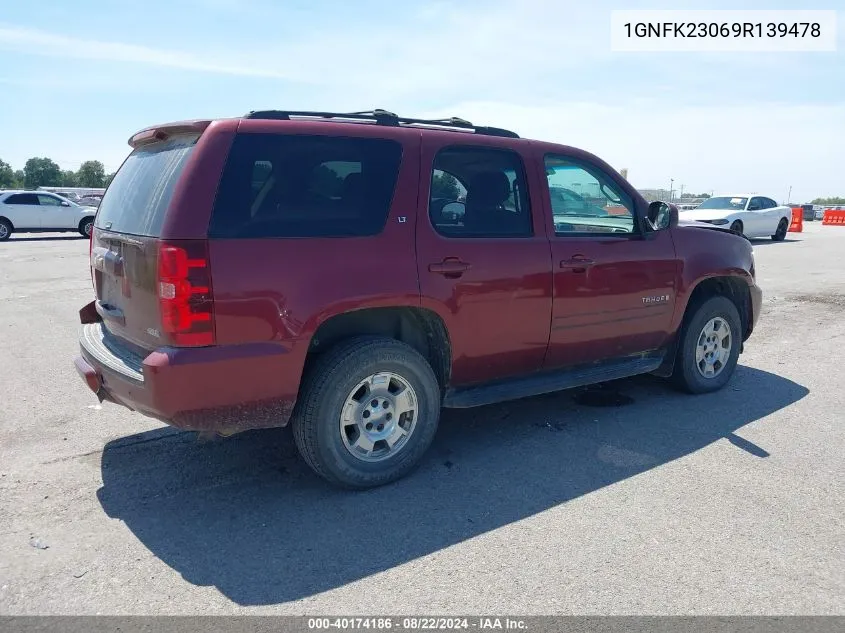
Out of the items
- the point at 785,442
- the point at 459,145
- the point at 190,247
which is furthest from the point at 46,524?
the point at 785,442

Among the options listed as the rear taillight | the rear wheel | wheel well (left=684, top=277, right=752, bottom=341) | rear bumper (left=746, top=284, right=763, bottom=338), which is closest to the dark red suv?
the rear taillight

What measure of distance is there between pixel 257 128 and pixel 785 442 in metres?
3.90

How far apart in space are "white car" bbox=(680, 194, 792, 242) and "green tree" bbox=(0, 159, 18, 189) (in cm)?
7580

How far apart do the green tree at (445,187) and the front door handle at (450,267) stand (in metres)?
0.40

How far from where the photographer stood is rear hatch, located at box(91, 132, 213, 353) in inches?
127

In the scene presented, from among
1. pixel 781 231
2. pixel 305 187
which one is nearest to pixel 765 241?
pixel 781 231

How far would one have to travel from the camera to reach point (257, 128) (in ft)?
11.6

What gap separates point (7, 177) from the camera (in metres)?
82.6

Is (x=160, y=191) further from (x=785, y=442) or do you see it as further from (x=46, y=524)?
(x=785, y=442)

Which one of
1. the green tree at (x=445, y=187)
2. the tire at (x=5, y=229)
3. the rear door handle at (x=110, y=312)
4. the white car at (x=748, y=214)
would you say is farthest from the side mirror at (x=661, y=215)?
the tire at (x=5, y=229)

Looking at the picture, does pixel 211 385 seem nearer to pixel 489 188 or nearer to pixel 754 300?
pixel 489 188

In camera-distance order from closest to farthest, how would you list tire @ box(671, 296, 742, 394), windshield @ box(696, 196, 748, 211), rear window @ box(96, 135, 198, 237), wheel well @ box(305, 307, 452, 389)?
rear window @ box(96, 135, 198, 237), wheel well @ box(305, 307, 452, 389), tire @ box(671, 296, 742, 394), windshield @ box(696, 196, 748, 211)

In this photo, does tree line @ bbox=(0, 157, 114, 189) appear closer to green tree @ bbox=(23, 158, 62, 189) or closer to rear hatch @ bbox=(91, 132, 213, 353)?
green tree @ bbox=(23, 158, 62, 189)

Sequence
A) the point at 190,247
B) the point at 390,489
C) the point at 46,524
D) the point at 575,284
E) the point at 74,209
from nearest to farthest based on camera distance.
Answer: the point at 190,247
the point at 46,524
the point at 390,489
the point at 575,284
the point at 74,209
